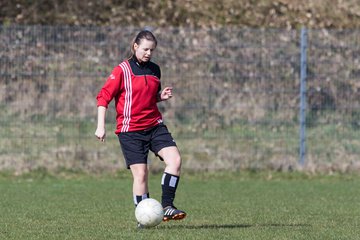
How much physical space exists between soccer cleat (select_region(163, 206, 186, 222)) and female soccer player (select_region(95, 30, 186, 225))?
4.5 inches

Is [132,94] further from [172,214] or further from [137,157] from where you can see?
[172,214]

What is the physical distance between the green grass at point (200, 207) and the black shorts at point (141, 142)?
0.66 meters

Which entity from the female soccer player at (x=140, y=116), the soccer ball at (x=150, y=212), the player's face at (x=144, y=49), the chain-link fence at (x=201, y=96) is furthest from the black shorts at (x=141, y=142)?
the chain-link fence at (x=201, y=96)

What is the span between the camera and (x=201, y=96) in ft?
55.0

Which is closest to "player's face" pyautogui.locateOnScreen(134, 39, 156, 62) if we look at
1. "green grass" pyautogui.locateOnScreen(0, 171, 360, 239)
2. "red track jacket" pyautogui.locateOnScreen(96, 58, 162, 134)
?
"red track jacket" pyautogui.locateOnScreen(96, 58, 162, 134)

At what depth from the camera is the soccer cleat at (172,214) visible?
8.84m

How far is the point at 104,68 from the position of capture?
1647 cm

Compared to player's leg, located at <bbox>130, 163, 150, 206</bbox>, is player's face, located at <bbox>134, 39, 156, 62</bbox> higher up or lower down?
higher up

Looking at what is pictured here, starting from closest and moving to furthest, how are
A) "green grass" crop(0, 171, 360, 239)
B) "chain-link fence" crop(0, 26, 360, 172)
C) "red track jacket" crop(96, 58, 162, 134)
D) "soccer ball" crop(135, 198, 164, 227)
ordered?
"soccer ball" crop(135, 198, 164, 227), "green grass" crop(0, 171, 360, 239), "red track jacket" crop(96, 58, 162, 134), "chain-link fence" crop(0, 26, 360, 172)

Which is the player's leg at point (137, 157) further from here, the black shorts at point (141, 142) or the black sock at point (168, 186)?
the black sock at point (168, 186)

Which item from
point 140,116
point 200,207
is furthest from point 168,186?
point 200,207

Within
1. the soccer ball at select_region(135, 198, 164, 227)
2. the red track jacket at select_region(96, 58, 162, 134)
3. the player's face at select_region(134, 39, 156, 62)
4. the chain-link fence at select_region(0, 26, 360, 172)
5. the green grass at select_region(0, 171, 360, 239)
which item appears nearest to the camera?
the soccer ball at select_region(135, 198, 164, 227)

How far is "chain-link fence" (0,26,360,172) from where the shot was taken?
53.6ft

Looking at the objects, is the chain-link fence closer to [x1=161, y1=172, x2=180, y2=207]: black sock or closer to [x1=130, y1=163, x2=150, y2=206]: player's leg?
[x1=130, y1=163, x2=150, y2=206]: player's leg
